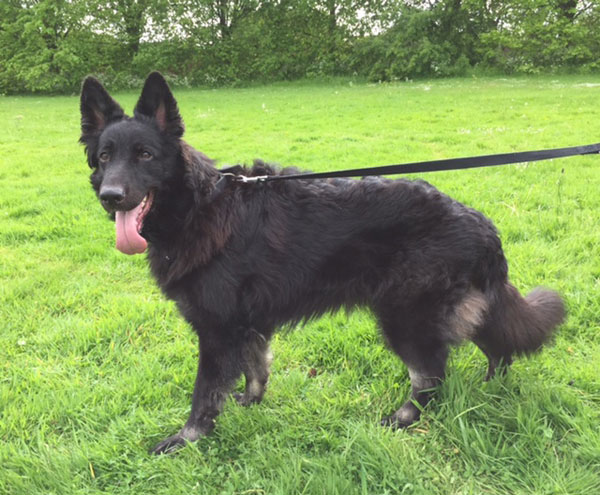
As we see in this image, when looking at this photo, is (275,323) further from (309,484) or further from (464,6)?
(464,6)

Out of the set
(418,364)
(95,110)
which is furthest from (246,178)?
(418,364)

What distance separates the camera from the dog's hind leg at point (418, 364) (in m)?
2.40

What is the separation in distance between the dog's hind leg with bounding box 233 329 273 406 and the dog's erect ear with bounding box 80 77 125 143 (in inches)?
61.0

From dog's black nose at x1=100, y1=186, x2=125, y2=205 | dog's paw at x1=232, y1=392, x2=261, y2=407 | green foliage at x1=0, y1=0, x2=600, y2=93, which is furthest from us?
green foliage at x1=0, y1=0, x2=600, y2=93

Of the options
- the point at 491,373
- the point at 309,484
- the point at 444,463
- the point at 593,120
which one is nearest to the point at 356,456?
the point at 309,484

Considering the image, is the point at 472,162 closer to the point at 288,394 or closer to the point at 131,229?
the point at 288,394

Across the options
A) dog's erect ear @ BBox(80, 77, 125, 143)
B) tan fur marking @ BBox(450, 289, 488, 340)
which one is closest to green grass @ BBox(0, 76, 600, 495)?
tan fur marking @ BBox(450, 289, 488, 340)

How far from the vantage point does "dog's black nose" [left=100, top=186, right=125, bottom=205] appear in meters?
2.17

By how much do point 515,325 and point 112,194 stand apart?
92.8 inches

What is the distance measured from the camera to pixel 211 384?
245 cm

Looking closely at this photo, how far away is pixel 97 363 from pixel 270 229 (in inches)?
65.8

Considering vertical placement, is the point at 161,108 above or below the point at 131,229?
above

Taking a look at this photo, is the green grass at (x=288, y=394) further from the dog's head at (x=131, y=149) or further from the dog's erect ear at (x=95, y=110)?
the dog's erect ear at (x=95, y=110)

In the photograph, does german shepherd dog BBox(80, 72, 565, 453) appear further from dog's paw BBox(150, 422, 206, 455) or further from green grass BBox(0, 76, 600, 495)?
green grass BBox(0, 76, 600, 495)
